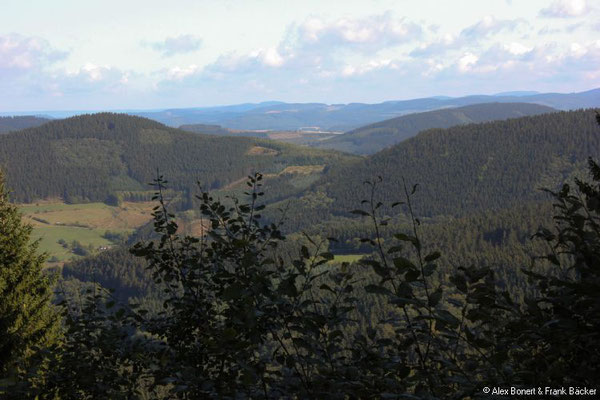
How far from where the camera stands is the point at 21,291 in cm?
2050

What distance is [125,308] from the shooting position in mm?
7035

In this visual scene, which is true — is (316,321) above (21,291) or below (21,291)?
above

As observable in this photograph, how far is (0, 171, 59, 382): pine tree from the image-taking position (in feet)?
62.0

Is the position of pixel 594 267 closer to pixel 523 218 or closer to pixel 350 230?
pixel 523 218

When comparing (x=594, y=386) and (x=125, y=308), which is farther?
(x=125, y=308)

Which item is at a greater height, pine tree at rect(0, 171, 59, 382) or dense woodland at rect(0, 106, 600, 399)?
dense woodland at rect(0, 106, 600, 399)

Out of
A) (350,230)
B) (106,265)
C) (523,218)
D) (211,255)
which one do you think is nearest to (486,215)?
(523,218)

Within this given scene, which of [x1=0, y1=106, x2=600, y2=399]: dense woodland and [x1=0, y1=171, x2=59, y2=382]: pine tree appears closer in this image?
[x1=0, y1=106, x2=600, y2=399]: dense woodland

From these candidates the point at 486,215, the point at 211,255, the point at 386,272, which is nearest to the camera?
the point at 386,272

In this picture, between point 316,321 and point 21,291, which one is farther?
point 21,291

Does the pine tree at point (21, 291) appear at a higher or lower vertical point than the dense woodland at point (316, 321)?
lower

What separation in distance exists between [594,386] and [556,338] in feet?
1.27

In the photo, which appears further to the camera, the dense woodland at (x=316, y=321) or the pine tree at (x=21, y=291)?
the pine tree at (x=21, y=291)

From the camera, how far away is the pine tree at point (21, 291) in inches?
744
